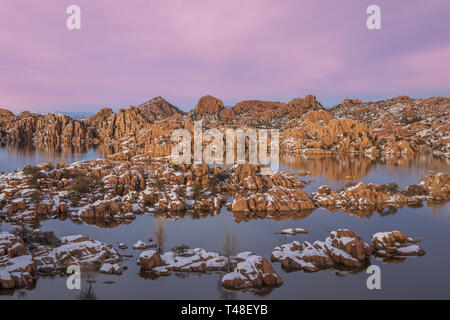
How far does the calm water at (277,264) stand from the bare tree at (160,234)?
2.39 feet

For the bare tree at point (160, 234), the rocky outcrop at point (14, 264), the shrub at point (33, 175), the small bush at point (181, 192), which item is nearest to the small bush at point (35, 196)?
the shrub at point (33, 175)

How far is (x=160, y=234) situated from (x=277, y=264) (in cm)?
1619

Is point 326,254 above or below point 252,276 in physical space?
above

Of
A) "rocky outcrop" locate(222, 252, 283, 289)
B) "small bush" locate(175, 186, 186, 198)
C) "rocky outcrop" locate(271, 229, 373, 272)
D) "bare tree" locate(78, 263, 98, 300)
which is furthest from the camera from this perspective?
"small bush" locate(175, 186, 186, 198)

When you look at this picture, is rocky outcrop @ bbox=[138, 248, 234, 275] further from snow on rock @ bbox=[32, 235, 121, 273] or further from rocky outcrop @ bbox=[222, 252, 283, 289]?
snow on rock @ bbox=[32, 235, 121, 273]

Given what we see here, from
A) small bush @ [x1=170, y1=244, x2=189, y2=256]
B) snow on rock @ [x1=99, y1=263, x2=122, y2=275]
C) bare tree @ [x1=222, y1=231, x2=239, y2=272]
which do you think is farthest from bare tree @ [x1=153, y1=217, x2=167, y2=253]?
bare tree @ [x1=222, y1=231, x2=239, y2=272]

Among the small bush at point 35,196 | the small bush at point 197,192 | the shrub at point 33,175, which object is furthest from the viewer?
the small bush at point 197,192

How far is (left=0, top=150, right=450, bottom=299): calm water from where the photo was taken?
2695 cm

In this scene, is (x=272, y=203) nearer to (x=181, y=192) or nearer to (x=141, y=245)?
(x=181, y=192)

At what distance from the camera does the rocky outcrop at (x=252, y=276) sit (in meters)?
27.7

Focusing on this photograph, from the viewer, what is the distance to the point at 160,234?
39.5 m

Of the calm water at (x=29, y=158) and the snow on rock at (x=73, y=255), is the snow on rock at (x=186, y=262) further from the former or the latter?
the calm water at (x=29, y=158)

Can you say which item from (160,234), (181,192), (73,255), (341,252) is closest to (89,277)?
(73,255)

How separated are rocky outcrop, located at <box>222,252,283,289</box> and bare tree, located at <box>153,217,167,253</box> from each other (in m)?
11.9
